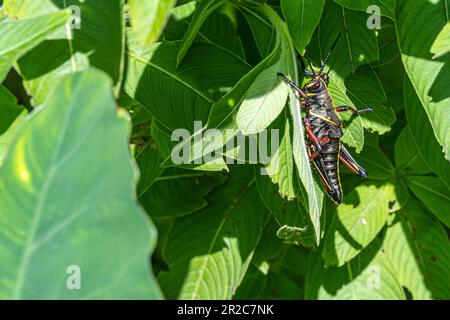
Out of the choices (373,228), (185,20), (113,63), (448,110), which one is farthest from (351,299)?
(113,63)

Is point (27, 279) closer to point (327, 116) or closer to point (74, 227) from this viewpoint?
point (74, 227)

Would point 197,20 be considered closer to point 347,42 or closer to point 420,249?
point 347,42

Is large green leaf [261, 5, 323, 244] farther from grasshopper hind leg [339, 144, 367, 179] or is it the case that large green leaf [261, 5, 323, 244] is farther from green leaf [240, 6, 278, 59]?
grasshopper hind leg [339, 144, 367, 179]

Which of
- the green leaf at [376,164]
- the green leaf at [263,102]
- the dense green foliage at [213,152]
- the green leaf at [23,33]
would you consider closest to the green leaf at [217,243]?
the dense green foliage at [213,152]

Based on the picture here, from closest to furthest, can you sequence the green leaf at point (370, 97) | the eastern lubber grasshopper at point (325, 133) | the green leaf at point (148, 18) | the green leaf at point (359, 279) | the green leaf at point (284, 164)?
the green leaf at point (148, 18) < the green leaf at point (284, 164) < the eastern lubber grasshopper at point (325, 133) < the green leaf at point (370, 97) < the green leaf at point (359, 279)

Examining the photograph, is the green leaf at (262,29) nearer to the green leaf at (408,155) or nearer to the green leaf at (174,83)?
the green leaf at (174,83)

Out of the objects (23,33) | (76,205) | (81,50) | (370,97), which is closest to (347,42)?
(370,97)
